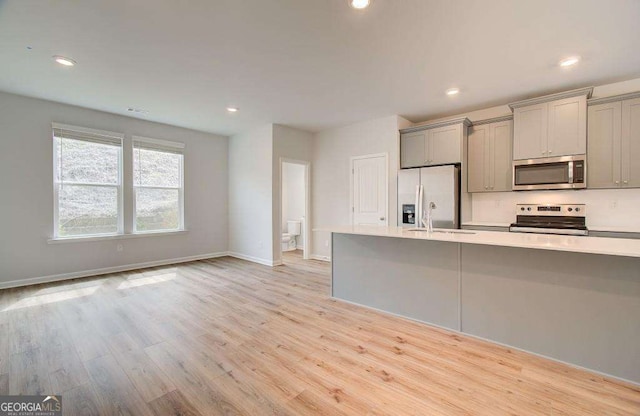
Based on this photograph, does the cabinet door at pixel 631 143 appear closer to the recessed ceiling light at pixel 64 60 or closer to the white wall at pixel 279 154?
the white wall at pixel 279 154

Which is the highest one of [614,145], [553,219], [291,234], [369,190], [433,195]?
[614,145]

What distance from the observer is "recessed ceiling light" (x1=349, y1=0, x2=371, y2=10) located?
2.10 meters

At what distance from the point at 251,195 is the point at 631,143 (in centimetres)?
588

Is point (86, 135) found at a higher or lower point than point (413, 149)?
higher

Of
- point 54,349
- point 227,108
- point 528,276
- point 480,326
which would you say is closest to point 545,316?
point 528,276

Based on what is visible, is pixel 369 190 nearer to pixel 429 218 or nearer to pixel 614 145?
pixel 429 218

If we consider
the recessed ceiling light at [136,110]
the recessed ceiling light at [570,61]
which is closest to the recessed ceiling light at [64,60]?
the recessed ceiling light at [136,110]

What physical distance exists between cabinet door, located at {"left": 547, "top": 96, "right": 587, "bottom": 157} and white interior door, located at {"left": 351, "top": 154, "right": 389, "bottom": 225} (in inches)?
93.1

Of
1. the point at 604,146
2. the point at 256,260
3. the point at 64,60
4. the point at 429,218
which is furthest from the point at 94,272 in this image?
the point at 604,146

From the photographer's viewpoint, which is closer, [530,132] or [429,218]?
[429,218]

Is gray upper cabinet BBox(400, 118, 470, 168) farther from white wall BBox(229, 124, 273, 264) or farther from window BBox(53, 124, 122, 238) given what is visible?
window BBox(53, 124, 122, 238)

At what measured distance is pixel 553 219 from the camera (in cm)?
386

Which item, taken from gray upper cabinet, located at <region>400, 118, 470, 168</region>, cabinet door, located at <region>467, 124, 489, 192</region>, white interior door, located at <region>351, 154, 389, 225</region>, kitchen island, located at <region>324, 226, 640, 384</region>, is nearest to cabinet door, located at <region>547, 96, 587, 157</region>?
cabinet door, located at <region>467, 124, 489, 192</region>

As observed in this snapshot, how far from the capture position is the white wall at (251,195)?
546cm
